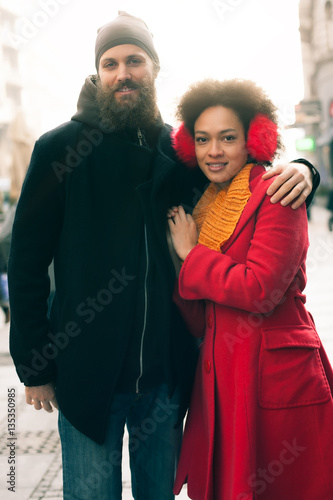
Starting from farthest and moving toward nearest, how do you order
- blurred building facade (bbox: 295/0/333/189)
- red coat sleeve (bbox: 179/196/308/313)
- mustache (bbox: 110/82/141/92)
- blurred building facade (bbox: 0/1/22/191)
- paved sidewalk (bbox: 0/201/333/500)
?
blurred building facade (bbox: 0/1/22/191)
blurred building facade (bbox: 295/0/333/189)
paved sidewalk (bbox: 0/201/333/500)
mustache (bbox: 110/82/141/92)
red coat sleeve (bbox: 179/196/308/313)

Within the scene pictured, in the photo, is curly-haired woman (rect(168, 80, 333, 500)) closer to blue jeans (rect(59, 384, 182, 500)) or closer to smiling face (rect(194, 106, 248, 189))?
smiling face (rect(194, 106, 248, 189))

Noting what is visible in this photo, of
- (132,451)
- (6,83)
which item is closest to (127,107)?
(132,451)

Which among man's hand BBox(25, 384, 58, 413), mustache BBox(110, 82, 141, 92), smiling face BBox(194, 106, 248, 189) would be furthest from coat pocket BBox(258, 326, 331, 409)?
mustache BBox(110, 82, 141, 92)

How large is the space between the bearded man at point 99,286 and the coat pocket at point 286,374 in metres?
0.37

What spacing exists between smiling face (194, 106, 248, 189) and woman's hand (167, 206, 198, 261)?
0.20 meters

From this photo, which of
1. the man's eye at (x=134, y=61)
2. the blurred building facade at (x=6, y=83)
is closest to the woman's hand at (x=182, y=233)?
the man's eye at (x=134, y=61)

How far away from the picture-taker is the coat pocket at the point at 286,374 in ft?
5.60

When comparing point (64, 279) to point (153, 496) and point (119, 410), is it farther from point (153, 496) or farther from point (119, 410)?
point (153, 496)

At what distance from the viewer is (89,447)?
1807 millimetres

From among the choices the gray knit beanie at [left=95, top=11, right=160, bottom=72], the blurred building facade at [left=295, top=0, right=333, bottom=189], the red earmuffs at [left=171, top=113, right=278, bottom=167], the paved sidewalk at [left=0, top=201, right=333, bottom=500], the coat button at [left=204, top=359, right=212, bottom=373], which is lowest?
the paved sidewalk at [left=0, top=201, right=333, bottom=500]

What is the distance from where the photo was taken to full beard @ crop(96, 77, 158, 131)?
6.07 feet

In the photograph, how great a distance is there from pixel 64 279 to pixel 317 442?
1123 millimetres

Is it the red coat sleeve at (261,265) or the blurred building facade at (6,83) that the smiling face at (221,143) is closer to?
the red coat sleeve at (261,265)

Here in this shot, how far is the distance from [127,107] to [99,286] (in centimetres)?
72
